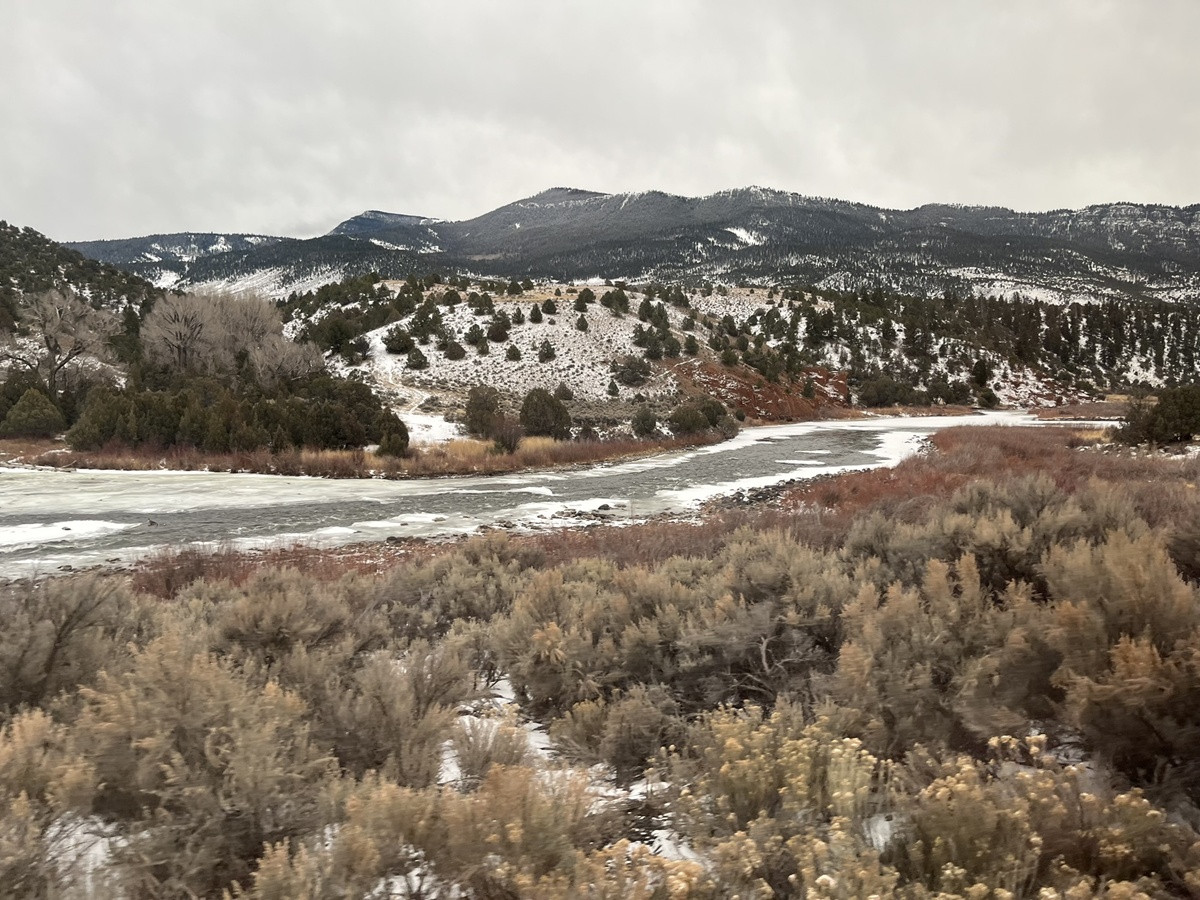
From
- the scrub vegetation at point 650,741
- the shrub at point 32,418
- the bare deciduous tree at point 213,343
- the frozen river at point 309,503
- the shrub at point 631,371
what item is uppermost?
the bare deciduous tree at point 213,343

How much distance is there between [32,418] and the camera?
24484 millimetres

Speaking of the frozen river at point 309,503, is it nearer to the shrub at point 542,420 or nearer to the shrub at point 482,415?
the shrub at point 542,420

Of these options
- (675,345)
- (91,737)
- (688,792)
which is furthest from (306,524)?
(675,345)

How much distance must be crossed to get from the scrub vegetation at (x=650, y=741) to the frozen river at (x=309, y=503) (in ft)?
25.2

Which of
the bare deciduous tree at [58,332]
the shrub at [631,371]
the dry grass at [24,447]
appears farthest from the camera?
the shrub at [631,371]

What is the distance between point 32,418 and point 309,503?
1716 cm

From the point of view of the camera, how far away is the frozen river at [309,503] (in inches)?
458

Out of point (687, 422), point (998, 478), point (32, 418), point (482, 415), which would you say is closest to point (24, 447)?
point (32, 418)

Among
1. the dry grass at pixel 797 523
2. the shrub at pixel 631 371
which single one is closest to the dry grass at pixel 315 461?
the dry grass at pixel 797 523

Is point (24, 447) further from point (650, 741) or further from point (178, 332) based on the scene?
point (650, 741)

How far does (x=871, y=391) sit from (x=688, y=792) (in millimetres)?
55585

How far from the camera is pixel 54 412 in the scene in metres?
25.1

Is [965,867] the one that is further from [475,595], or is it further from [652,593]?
[475,595]

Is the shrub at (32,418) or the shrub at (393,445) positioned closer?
the shrub at (393,445)
